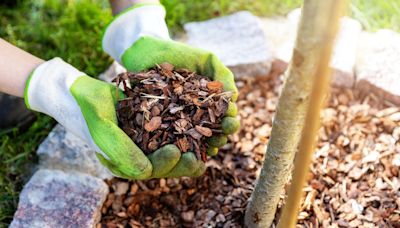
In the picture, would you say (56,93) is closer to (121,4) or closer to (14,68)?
(14,68)

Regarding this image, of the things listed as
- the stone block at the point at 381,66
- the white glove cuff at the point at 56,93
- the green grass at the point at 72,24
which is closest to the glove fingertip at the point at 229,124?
the white glove cuff at the point at 56,93

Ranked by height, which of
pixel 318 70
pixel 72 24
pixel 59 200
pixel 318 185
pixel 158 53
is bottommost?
pixel 59 200

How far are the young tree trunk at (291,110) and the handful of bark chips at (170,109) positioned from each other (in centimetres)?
20

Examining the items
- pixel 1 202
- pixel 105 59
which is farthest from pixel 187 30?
pixel 1 202

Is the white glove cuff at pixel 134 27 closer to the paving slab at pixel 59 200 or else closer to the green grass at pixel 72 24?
the green grass at pixel 72 24

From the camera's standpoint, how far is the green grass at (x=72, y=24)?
201 centimetres

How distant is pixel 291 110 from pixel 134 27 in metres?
0.75

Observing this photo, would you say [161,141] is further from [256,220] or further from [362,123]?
[362,123]

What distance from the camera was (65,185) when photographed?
175cm

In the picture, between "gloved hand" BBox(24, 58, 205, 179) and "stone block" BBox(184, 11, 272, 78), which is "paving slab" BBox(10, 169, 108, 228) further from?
"stone block" BBox(184, 11, 272, 78)

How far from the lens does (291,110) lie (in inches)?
49.8

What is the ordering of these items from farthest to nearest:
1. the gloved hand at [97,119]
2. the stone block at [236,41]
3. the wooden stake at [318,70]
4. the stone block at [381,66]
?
the stone block at [236,41] → the stone block at [381,66] → the gloved hand at [97,119] → the wooden stake at [318,70]

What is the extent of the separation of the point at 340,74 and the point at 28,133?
46.3 inches

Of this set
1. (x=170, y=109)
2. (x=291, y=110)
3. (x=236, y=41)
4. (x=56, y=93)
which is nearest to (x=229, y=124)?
(x=170, y=109)
